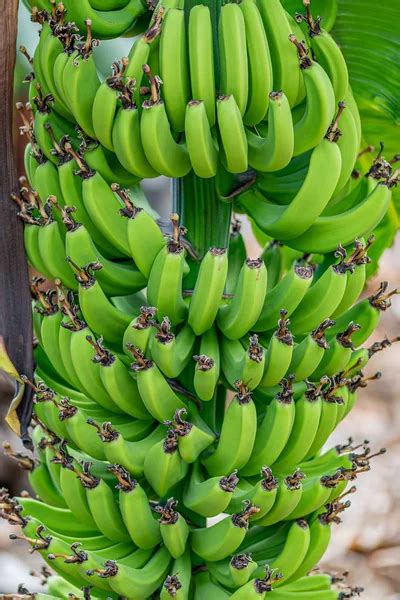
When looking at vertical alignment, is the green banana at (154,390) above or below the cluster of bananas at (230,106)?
below

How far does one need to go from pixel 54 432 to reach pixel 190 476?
8.5 inches

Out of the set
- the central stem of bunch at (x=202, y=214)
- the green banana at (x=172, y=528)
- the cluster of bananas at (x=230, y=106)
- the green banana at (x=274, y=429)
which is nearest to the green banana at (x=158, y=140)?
the cluster of bananas at (x=230, y=106)

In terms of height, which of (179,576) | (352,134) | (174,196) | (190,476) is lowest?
(179,576)

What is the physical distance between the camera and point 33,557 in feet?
11.3

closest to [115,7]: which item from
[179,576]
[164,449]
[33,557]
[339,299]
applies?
[339,299]

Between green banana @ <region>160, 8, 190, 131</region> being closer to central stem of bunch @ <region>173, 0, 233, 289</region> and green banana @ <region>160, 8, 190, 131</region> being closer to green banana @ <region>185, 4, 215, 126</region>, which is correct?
green banana @ <region>185, 4, 215, 126</region>

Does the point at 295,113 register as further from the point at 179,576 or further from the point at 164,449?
the point at 179,576

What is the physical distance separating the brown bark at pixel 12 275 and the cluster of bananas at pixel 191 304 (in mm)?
21

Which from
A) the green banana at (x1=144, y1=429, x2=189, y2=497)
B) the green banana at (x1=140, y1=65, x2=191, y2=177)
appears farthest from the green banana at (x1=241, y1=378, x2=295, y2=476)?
the green banana at (x1=140, y1=65, x2=191, y2=177)

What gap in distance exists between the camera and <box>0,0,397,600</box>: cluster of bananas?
1.04 meters

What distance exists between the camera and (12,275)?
118 centimetres

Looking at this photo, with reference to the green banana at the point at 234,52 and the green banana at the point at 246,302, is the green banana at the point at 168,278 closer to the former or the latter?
the green banana at the point at 246,302

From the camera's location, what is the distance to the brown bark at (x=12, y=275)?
116 centimetres

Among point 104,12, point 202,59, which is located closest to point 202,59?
point 202,59
